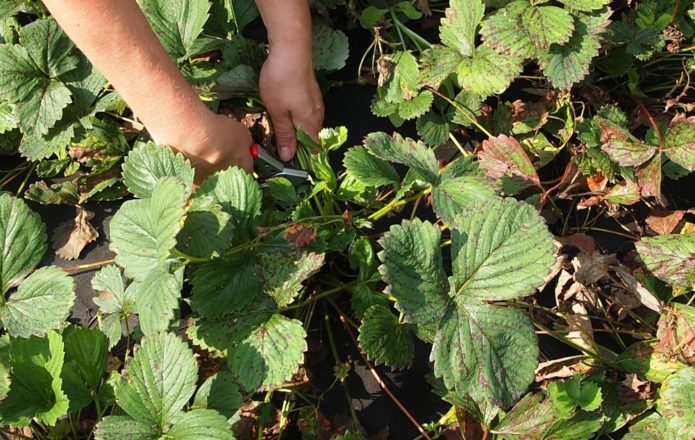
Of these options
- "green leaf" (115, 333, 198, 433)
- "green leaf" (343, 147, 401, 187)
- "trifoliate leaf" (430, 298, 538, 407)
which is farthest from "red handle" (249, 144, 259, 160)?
"trifoliate leaf" (430, 298, 538, 407)

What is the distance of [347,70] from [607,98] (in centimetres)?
66

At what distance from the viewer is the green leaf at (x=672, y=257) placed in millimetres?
1326

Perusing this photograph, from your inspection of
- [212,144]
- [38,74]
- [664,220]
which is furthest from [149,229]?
[664,220]

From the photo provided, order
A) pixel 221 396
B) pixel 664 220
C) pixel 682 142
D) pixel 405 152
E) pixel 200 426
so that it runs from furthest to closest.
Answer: pixel 664 220 < pixel 682 142 < pixel 405 152 < pixel 221 396 < pixel 200 426

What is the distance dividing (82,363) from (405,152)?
28.3 inches

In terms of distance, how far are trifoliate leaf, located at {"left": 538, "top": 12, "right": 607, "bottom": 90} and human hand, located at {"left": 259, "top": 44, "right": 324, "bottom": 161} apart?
0.52 metres

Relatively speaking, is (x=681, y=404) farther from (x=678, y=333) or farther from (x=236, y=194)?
(x=236, y=194)

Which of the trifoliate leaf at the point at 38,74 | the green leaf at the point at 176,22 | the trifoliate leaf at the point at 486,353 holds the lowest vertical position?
the trifoliate leaf at the point at 486,353

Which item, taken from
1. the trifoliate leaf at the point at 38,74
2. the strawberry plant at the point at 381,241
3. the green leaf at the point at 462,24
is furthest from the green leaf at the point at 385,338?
the trifoliate leaf at the point at 38,74

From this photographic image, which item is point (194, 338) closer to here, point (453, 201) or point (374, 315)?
point (374, 315)

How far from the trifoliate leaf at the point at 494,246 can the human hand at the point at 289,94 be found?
21.5 inches

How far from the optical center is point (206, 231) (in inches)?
48.1

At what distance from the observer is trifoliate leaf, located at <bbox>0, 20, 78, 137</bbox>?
1601 millimetres

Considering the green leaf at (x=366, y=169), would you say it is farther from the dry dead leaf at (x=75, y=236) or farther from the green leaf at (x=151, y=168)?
the dry dead leaf at (x=75, y=236)
